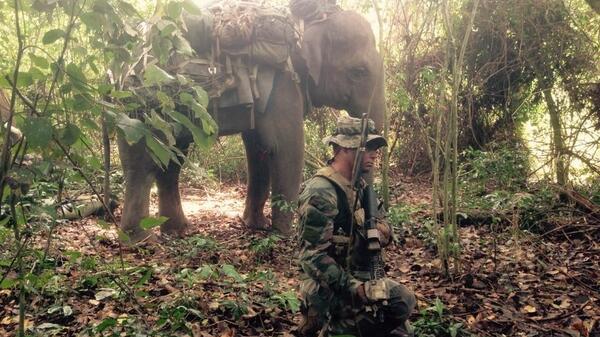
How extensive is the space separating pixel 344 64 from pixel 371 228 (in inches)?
154

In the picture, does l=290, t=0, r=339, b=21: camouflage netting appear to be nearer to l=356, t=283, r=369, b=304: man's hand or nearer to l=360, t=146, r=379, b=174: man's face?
l=360, t=146, r=379, b=174: man's face

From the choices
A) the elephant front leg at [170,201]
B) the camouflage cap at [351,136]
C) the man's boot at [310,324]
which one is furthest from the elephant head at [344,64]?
the man's boot at [310,324]

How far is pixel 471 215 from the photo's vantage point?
22.1 ft

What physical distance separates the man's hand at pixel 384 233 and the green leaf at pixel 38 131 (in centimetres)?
212

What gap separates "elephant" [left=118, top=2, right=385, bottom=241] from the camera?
258 inches

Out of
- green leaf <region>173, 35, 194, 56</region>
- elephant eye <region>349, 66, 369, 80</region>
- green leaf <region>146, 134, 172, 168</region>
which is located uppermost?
elephant eye <region>349, 66, 369, 80</region>

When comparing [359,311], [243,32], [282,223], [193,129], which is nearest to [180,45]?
[193,129]

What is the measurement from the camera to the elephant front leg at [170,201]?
674 cm

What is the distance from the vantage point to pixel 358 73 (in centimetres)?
695

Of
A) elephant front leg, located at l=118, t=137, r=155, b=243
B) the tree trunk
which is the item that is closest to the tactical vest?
elephant front leg, located at l=118, t=137, r=155, b=243

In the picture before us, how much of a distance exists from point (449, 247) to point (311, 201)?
2019mm

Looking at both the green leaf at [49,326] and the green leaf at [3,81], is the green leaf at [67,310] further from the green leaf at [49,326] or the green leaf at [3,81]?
the green leaf at [3,81]

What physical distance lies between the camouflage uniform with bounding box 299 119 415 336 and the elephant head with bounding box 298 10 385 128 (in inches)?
131

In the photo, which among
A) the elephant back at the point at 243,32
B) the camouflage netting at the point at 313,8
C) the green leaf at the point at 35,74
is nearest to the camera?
the green leaf at the point at 35,74
